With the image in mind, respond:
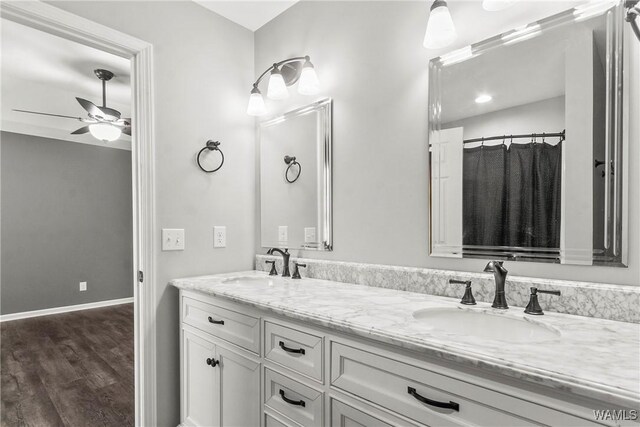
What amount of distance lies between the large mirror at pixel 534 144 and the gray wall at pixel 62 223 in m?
5.02

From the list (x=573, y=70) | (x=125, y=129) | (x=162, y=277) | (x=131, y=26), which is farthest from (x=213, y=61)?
(x=125, y=129)

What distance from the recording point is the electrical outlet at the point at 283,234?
2105mm

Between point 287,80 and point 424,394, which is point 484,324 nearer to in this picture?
point 424,394

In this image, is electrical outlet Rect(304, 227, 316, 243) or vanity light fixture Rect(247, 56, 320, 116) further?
electrical outlet Rect(304, 227, 316, 243)

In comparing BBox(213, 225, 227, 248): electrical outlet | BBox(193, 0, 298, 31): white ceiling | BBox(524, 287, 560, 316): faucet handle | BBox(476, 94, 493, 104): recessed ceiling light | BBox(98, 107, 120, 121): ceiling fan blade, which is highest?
BBox(193, 0, 298, 31): white ceiling

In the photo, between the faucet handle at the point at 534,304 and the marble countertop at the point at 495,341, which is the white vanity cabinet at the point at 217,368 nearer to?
the marble countertop at the point at 495,341

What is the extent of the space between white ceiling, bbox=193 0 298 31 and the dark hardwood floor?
→ 2.58 m

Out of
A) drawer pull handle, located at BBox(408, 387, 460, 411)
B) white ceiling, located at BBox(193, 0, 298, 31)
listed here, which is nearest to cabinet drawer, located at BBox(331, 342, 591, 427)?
drawer pull handle, located at BBox(408, 387, 460, 411)

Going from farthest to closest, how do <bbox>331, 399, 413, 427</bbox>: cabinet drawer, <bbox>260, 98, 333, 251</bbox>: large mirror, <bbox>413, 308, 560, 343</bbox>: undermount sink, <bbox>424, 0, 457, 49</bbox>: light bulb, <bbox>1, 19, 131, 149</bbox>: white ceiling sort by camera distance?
<bbox>1, 19, 131, 149</bbox>: white ceiling, <bbox>260, 98, 333, 251</bbox>: large mirror, <bbox>424, 0, 457, 49</bbox>: light bulb, <bbox>413, 308, 560, 343</bbox>: undermount sink, <bbox>331, 399, 413, 427</bbox>: cabinet drawer

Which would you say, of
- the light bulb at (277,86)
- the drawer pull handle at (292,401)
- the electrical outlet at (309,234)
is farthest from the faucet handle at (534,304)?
the light bulb at (277,86)

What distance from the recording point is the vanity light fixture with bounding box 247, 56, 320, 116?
1.84 metres

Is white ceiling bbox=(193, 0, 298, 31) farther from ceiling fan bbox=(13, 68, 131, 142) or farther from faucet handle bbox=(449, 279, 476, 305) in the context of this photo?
faucet handle bbox=(449, 279, 476, 305)

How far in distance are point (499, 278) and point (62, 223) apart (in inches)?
210
